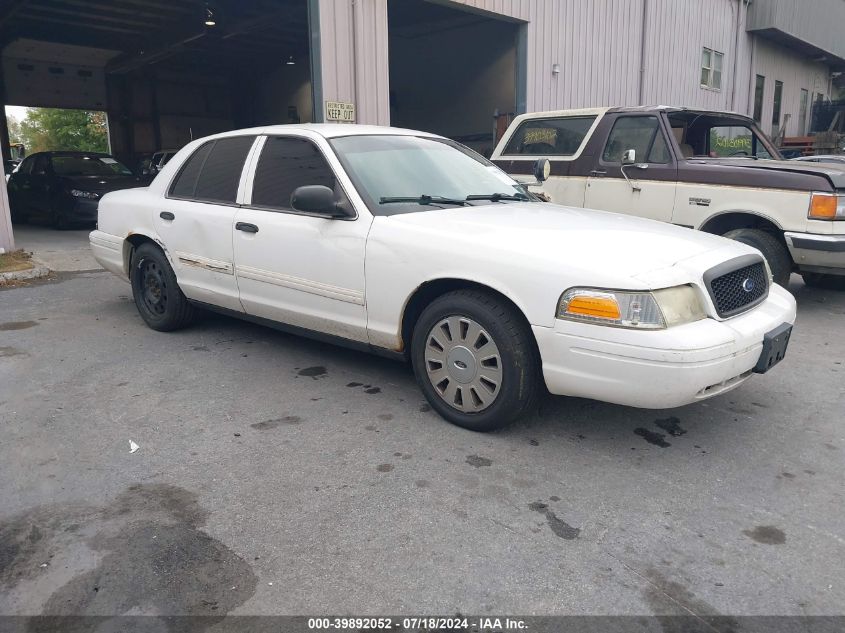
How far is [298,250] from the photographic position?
4168 millimetres

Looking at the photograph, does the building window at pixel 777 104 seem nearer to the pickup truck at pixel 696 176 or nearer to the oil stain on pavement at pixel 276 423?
the pickup truck at pixel 696 176

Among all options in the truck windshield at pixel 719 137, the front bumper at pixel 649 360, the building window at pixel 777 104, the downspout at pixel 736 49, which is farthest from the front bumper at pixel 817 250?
the building window at pixel 777 104

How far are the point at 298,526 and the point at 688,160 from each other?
18.1 ft

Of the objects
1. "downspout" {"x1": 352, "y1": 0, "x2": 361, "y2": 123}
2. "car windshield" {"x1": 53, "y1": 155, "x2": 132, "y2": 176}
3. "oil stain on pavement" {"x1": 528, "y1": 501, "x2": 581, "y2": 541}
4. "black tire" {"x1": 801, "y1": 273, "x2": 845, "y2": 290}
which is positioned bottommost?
"oil stain on pavement" {"x1": 528, "y1": 501, "x2": 581, "y2": 541}

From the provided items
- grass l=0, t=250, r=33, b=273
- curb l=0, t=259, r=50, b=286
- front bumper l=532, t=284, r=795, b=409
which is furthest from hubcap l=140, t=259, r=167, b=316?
front bumper l=532, t=284, r=795, b=409

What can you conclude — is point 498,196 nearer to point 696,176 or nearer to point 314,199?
point 314,199

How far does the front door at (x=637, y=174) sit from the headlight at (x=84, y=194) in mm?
9398

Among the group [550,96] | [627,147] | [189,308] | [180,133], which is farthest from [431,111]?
[189,308]

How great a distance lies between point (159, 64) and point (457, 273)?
24.1 m

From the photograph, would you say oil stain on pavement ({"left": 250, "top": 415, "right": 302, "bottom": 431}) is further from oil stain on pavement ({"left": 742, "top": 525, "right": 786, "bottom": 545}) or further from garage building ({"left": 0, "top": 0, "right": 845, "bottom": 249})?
garage building ({"left": 0, "top": 0, "right": 845, "bottom": 249})

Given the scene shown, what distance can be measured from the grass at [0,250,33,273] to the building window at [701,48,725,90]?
17.9m

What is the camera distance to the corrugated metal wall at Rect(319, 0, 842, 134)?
10172 millimetres

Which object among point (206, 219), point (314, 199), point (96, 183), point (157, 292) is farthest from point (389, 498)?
point (96, 183)

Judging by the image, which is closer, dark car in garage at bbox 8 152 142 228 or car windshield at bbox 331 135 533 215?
car windshield at bbox 331 135 533 215
